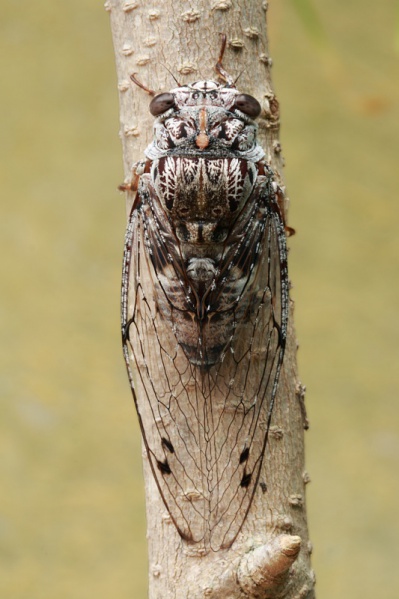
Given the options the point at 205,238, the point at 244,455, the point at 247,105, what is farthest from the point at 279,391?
the point at 247,105

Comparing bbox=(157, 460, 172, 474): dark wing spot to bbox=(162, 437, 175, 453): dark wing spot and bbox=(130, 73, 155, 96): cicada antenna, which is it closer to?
bbox=(162, 437, 175, 453): dark wing spot

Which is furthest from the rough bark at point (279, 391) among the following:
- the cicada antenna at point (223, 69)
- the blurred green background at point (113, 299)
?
the blurred green background at point (113, 299)

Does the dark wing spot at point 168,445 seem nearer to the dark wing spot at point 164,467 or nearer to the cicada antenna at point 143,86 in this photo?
the dark wing spot at point 164,467

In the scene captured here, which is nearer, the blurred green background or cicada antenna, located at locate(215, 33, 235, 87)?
cicada antenna, located at locate(215, 33, 235, 87)

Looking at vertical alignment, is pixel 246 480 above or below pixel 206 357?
below

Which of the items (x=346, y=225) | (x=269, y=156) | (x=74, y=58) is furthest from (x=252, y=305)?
(x=74, y=58)

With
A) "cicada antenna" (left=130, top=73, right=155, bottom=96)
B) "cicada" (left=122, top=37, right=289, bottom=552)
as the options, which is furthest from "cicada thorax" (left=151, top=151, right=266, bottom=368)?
"cicada antenna" (left=130, top=73, right=155, bottom=96)

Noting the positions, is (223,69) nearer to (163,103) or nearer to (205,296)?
(163,103)

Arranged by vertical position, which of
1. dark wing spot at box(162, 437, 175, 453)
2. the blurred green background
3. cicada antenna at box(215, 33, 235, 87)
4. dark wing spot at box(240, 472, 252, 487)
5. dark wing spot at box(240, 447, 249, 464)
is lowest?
dark wing spot at box(240, 472, 252, 487)
